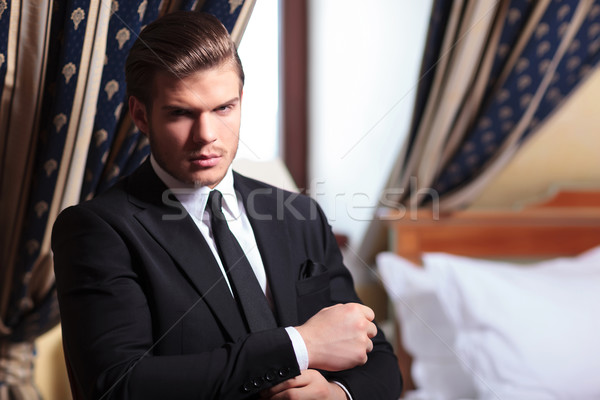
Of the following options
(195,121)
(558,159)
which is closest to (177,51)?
(195,121)

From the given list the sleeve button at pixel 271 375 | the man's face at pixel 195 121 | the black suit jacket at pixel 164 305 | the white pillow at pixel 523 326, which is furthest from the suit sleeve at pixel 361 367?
the white pillow at pixel 523 326

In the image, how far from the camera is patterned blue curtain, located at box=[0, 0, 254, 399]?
100cm

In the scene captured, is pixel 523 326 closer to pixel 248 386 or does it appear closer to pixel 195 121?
pixel 248 386

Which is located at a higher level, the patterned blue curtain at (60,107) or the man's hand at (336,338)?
the patterned blue curtain at (60,107)

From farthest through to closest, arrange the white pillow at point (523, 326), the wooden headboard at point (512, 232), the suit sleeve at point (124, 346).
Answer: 1. the wooden headboard at point (512, 232)
2. the white pillow at point (523, 326)
3. the suit sleeve at point (124, 346)

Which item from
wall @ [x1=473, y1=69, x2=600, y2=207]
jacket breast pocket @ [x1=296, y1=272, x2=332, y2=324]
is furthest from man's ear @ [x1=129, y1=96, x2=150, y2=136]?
wall @ [x1=473, y1=69, x2=600, y2=207]

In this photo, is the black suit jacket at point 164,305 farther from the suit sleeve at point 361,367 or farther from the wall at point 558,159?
the wall at point 558,159

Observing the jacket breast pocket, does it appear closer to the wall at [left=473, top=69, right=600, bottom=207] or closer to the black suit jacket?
the black suit jacket

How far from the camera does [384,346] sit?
866 millimetres

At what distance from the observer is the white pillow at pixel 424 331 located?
61.9 inches

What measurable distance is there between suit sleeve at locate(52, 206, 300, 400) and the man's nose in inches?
6.4

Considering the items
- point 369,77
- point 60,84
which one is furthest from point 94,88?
point 369,77

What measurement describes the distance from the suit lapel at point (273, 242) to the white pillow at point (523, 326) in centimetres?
84

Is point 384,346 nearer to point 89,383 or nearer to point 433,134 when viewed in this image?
point 89,383
